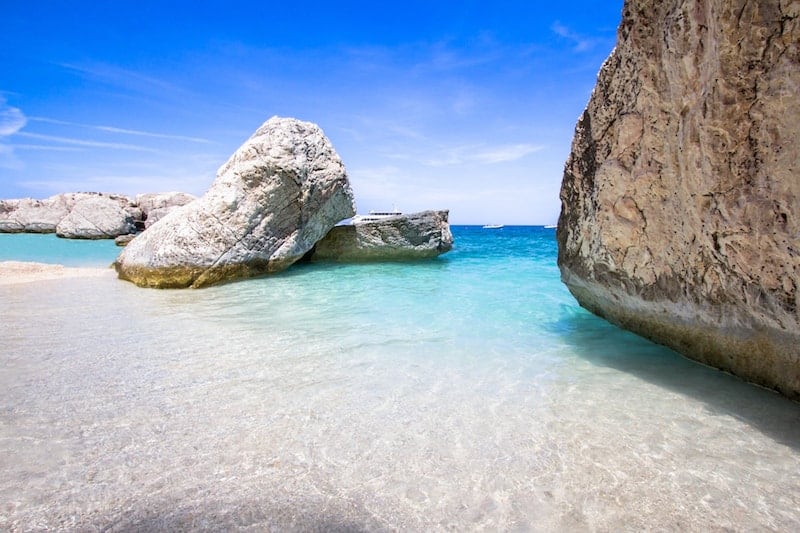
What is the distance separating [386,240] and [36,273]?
9241 mm

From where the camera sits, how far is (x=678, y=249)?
3.50 meters

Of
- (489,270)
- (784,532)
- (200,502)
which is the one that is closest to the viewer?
(784,532)

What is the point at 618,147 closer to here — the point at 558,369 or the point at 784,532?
the point at 558,369

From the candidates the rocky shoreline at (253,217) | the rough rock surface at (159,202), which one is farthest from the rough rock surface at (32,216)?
the rocky shoreline at (253,217)

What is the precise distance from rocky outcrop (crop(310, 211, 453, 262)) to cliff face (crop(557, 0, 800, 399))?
9.25m

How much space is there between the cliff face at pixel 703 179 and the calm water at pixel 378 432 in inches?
20.0

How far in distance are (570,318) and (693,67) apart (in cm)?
367

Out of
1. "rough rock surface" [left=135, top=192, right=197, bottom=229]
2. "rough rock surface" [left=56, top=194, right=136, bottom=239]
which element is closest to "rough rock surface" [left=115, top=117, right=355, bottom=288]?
"rough rock surface" [left=56, top=194, right=136, bottom=239]

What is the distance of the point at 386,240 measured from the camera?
13.6 m

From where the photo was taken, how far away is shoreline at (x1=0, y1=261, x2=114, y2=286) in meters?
8.79

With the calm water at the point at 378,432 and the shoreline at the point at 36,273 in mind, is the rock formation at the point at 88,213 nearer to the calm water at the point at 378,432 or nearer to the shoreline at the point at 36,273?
the shoreline at the point at 36,273

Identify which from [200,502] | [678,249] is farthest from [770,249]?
[200,502]

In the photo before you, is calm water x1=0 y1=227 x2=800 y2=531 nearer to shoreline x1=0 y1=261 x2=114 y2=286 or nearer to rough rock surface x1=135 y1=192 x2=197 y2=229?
shoreline x1=0 y1=261 x2=114 y2=286

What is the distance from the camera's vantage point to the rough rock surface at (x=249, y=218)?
8.45 metres
